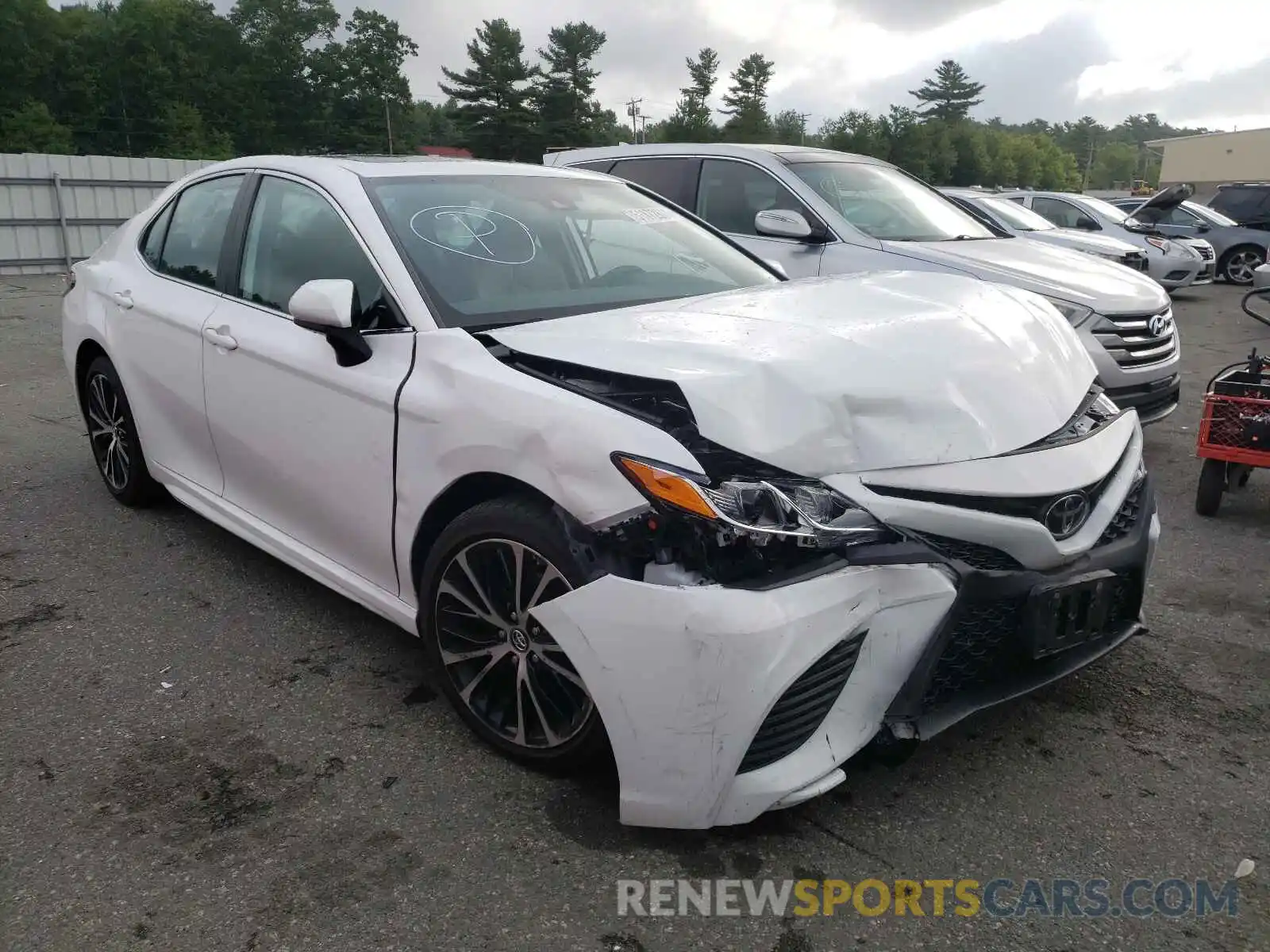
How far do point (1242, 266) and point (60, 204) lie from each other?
66.3ft

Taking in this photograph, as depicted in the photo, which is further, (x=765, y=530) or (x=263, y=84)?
(x=263, y=84)

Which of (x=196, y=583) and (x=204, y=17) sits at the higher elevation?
(x=204, y=17)

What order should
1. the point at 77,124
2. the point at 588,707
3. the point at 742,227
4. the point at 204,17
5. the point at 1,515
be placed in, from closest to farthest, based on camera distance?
the point at 588,707, the point at 1,515, the point at 742,227, the point at 77,124, the point at 204,17

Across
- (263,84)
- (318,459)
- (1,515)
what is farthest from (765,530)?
(263,84)

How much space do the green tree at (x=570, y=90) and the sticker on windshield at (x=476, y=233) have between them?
79.3 m

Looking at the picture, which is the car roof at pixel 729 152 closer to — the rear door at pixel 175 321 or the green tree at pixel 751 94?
the rear door at pixel 175 321

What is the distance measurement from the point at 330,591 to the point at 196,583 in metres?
0.55

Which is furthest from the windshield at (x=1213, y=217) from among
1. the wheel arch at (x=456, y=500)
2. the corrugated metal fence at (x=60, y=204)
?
the wheel arch at (x=456, y=500)

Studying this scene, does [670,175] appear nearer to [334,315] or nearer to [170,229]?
[170,229]

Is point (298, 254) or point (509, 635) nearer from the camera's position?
point (509, 635)

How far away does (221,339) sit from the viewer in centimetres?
356

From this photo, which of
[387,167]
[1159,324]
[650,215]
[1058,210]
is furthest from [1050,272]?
[1058,210]

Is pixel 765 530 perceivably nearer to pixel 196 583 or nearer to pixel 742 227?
pixel 196 583

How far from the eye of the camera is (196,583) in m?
3.95
